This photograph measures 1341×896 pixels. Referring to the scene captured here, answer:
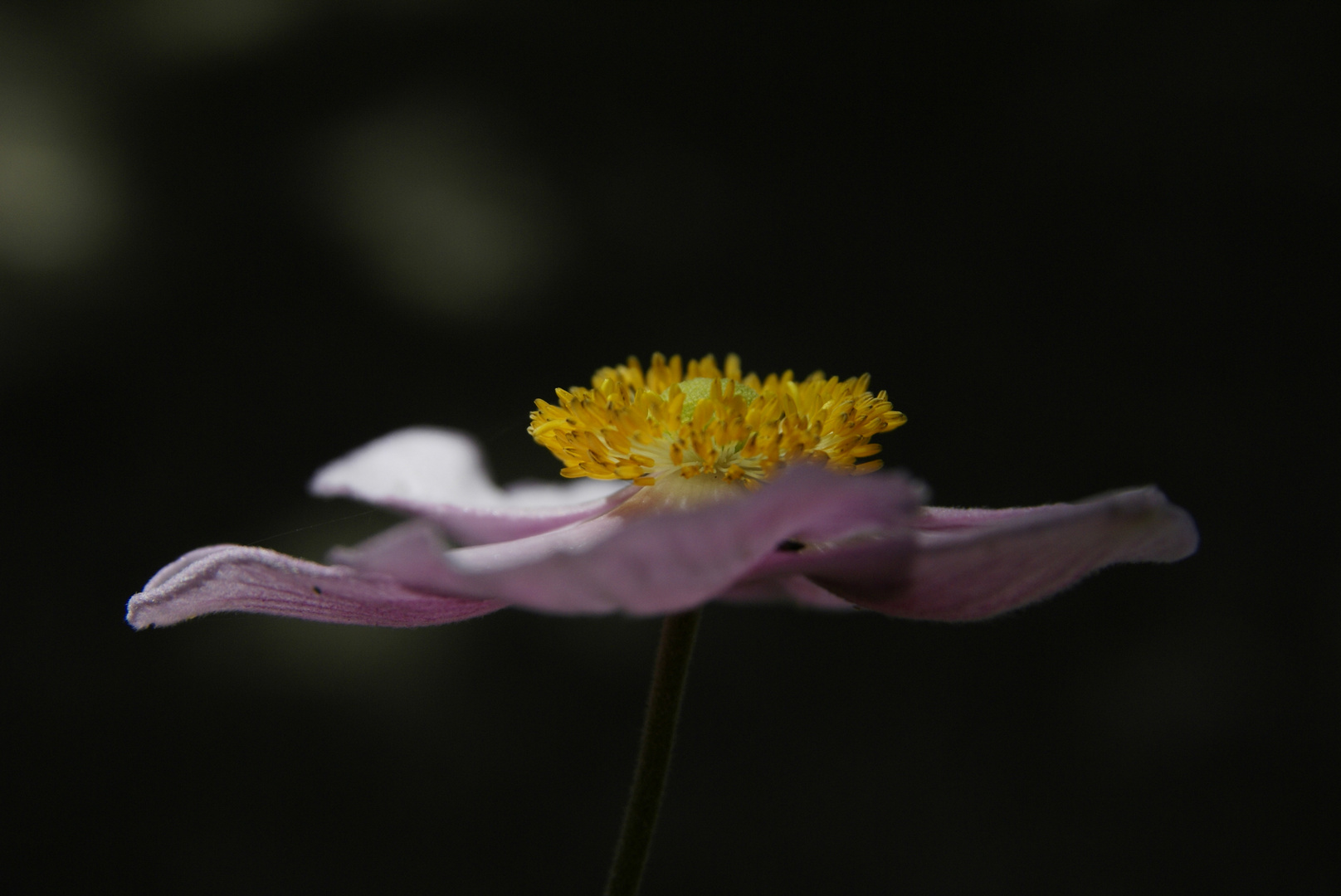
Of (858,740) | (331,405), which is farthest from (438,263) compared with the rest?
(858,740)

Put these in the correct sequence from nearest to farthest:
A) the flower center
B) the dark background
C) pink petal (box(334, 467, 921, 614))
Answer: pink petal (box(334, 467, 921, 614))
the flower center
the dark background

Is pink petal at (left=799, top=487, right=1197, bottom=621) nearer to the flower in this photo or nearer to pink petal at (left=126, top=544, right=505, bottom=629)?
the flower

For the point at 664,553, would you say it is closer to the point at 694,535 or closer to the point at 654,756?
the point at 694,535

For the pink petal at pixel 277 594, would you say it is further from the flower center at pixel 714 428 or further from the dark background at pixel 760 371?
the dark background at pixel 760 371

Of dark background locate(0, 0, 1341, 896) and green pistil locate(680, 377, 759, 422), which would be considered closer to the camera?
green pistil locate(680, 377, 759, 422)

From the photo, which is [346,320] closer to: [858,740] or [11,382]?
[11,382]

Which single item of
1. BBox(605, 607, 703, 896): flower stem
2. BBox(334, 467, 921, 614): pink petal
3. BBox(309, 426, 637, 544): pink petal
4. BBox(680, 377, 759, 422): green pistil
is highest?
BBox(680, 377, 759, 422): green pistil

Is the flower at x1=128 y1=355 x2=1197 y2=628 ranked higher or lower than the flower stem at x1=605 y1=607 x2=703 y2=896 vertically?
higher

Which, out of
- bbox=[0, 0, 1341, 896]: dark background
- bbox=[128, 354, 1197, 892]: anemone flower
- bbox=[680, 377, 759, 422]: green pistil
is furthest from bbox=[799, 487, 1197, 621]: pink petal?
bbox=[0, 0, 1341, 896]: dark background
